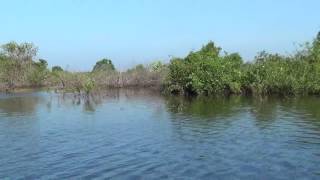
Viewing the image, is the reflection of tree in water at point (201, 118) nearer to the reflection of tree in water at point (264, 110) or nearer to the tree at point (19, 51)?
the reflection of tree in water at point (264, 110)

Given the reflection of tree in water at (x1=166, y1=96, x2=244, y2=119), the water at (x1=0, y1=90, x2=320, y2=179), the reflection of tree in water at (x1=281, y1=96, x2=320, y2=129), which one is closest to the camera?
the water at (x1=0, y1=90, x2=320, y2=179)

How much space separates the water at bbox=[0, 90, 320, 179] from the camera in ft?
58.2

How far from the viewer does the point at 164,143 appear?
23.4 m

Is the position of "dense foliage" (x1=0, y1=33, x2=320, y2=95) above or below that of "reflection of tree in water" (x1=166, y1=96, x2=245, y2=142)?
above

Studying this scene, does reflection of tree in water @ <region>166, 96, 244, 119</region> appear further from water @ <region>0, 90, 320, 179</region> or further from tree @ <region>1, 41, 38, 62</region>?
tree @ <region>1, 41, 38, 62</region>

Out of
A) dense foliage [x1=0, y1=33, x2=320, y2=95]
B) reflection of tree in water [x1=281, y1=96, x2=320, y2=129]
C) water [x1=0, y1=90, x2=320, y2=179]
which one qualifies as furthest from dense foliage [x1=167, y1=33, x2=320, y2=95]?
water [x1=0, y1=90, x2=320, y2=179]

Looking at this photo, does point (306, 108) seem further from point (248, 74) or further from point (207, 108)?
point (248, 74)

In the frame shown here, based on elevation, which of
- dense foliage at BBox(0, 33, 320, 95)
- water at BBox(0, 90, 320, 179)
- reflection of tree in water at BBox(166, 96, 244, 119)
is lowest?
water at BBox(0, 90, 320, 179)

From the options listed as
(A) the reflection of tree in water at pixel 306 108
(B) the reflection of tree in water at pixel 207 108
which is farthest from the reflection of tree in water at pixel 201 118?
(A) the reflection of tree in water at pixel 306 108

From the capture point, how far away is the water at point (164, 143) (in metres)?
17.7

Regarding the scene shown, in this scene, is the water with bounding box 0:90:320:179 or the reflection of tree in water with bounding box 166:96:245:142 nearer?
the water with bounding box 0:90:320:179

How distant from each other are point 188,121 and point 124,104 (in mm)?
14034

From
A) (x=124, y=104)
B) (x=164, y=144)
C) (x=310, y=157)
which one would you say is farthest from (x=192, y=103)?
(x=310, y=157)

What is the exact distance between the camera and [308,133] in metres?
25.2
